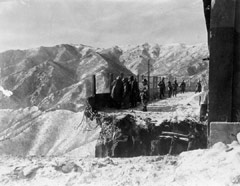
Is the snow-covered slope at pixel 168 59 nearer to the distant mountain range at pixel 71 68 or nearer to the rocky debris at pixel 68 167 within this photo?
the distant mountain range at pixel 71 68

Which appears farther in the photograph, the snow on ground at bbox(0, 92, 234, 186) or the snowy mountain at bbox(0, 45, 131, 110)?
the snowy mountain at bbox(0, 45, 131, 110)

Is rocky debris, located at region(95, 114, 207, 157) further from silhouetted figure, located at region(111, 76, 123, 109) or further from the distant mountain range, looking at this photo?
the distant mountain range

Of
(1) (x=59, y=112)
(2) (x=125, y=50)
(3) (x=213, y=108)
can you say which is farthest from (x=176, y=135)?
(2) (x=125, y=50)

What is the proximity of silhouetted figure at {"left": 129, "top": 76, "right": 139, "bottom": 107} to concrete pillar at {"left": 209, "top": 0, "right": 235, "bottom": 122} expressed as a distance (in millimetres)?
8677

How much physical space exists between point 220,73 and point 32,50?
110666mm

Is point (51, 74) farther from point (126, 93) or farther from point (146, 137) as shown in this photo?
point (146, 137)

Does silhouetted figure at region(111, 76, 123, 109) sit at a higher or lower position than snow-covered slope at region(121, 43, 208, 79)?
lower

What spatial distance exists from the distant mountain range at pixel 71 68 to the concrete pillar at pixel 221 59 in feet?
120

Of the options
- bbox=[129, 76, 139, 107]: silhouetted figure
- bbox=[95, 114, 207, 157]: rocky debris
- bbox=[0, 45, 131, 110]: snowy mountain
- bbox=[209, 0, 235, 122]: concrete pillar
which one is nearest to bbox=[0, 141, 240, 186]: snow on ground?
bbox=[209, 0, 235, 122]: concrete pillar

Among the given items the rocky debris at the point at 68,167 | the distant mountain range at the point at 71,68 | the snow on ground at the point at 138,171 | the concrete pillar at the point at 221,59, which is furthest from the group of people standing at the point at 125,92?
the distant mountain range at the point at 71,68

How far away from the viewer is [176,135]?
1102cm

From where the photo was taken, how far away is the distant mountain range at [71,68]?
75.3m

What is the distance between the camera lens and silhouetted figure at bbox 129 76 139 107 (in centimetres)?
1547

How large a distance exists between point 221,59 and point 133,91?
30.6ft
